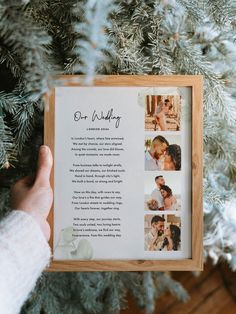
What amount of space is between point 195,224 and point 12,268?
291 millimetres

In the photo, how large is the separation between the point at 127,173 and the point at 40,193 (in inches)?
Answer: 5.5

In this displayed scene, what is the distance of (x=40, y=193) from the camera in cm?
64

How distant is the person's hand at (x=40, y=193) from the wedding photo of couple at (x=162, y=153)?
15 centimetres

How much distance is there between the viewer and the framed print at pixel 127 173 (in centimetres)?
66

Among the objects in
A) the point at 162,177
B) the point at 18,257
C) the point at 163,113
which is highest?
the point at 163,113

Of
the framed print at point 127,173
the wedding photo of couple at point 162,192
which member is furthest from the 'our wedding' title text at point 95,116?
the wedding photo of couple at point 162,192

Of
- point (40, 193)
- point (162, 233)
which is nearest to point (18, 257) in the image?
point (40, 193)

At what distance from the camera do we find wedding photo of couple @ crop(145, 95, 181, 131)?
2.17 ft

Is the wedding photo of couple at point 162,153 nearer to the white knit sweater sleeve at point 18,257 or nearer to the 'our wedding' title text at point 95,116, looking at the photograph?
the 'our wedding' title text at point 95,116

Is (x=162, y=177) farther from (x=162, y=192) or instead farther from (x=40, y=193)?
(x=40, y=193)

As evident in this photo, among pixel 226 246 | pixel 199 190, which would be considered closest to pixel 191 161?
pixel 199 190

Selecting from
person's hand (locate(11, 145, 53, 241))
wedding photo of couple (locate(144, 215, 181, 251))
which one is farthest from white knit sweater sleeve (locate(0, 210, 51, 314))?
wedding photo of couple (locate(144, 215, 181, 251))

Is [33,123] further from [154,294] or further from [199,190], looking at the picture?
[154,294]

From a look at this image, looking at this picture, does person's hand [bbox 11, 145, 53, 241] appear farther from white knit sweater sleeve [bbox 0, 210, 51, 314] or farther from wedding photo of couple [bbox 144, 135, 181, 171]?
wedding photo of couple [bbox 144, 135, 181, 171]
